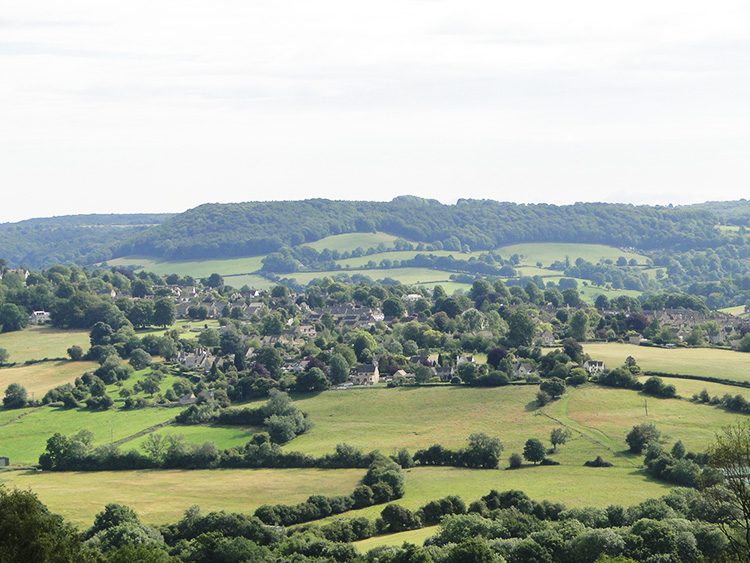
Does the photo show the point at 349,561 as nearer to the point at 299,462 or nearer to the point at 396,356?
the point at 299,462

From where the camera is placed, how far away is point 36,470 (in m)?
67.1

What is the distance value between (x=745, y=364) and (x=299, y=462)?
44.6 m

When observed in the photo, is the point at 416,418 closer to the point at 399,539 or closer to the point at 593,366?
the point at 593,366

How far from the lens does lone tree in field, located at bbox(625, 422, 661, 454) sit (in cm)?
6206

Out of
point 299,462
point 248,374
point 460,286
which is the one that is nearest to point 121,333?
point 248,374

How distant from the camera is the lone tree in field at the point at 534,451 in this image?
6172 cm

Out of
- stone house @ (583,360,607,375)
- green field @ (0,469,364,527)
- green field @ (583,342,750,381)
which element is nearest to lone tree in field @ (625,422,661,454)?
green field @ (583,342,750,381)

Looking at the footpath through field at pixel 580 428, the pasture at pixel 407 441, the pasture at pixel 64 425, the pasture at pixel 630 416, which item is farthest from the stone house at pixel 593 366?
the pasture at pixel 64 425

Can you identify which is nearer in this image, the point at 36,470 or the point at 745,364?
the point at 36,470

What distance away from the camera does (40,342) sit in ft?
367

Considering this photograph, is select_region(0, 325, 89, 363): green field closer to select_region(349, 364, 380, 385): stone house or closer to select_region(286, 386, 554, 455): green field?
select_region(349, 364, 380, 385): stone house

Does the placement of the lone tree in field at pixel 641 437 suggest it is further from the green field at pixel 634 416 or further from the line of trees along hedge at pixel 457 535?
the line of trees along hedge at pixel 457 535

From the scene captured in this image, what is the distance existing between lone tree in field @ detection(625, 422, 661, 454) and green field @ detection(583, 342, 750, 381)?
17952mm

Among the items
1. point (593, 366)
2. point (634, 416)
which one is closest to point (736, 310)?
point (593, 366)
